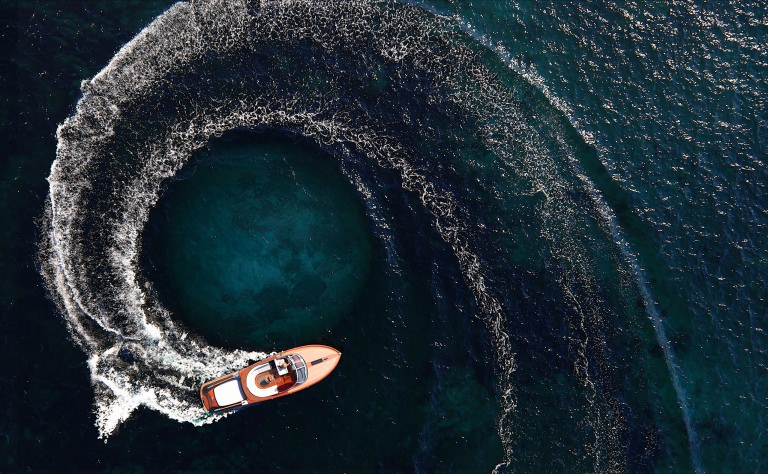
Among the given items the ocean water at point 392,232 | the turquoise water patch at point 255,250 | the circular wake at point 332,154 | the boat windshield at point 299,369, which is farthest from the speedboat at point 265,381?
the turquoise water patch at point 255,250

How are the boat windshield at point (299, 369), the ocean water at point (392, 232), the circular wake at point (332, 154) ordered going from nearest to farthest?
the boat windshield at point (299, 369)
the ocean water at point (392, 232)
the circular wake at point (332, 154)

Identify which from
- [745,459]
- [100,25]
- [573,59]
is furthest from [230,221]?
[745,459]

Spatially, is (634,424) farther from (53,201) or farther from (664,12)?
(53,201)

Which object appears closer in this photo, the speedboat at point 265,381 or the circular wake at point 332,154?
the speedboat at point 265,381

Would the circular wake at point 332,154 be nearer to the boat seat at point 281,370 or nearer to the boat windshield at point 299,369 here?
the boat seat at point 281,370

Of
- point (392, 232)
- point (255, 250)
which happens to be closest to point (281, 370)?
point (255, 250)

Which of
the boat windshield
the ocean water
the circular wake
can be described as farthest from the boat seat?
the circular wake

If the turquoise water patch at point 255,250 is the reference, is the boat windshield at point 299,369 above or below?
below
